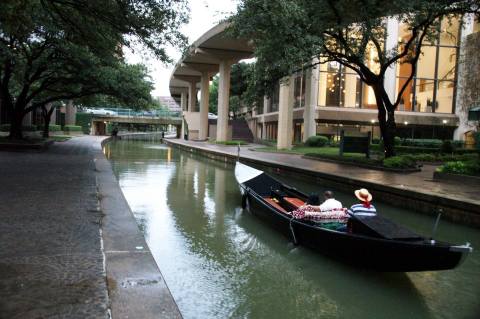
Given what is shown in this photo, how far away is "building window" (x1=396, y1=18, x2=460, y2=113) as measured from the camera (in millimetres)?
38094

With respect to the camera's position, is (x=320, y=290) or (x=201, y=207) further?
(x=201, y=207)

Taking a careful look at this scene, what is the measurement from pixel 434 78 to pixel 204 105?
86.9 ft

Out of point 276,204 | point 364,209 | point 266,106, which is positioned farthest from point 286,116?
point 364,209

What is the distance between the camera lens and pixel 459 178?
14711 mm

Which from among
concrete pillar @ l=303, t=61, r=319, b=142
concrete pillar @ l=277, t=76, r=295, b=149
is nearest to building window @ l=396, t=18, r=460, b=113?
concrete pillar @ l=303, t=61, r=319, b=142

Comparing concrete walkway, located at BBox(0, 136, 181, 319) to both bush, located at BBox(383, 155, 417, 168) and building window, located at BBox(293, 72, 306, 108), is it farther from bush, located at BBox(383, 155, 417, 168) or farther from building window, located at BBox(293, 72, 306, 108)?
building window, located at BBox(293, 72, 306, 108)

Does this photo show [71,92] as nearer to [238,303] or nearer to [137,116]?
[238,303]

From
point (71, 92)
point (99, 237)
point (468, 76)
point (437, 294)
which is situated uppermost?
point (468, 76)

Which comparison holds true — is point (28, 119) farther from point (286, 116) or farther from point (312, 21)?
point (312, 21)

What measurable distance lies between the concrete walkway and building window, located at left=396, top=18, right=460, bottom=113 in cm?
3370

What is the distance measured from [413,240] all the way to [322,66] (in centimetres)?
3252

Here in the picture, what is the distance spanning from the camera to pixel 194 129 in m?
62.2

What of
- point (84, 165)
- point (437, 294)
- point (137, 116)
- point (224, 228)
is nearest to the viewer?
point (437, 294)

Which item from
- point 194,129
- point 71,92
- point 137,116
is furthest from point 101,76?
point 137,116
